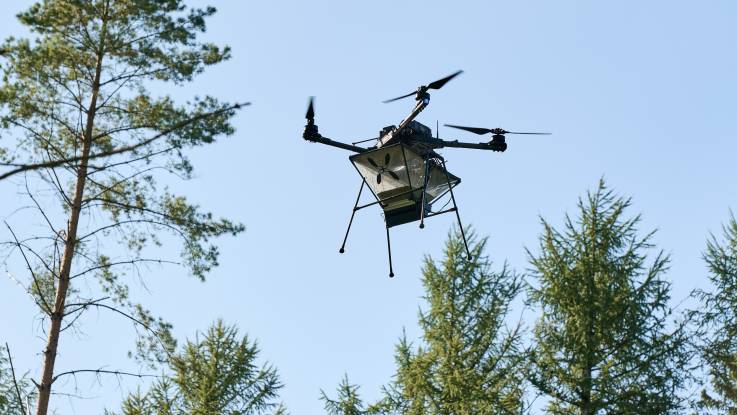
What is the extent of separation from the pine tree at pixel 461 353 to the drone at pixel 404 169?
3.35m

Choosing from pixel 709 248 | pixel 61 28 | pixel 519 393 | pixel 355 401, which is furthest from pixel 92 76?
pixel 709 248

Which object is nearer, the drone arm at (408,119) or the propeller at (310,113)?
the drone arm at (408,119)

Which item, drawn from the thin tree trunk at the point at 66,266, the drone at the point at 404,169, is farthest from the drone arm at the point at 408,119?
the thin tree trunk at the point at 66,266

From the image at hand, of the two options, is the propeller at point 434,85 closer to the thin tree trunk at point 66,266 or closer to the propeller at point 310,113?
the propeller at point 310,113

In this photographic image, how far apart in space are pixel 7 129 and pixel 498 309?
7.82 meters

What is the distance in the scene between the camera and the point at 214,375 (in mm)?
17125

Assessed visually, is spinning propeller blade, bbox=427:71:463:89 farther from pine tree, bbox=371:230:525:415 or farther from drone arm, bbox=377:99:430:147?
pine tree, bbox=371:230:525:415

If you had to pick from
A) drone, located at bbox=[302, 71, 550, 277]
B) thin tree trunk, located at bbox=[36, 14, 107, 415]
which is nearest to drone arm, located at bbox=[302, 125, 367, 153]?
drone, located at bbox=[302, 71, 550, 277]

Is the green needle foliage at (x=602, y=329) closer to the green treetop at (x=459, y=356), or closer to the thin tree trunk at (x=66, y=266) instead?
the green treetop at (x=459, y=356)

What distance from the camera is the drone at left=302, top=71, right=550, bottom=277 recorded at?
13586 mm

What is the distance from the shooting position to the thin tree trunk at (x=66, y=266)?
13453mm

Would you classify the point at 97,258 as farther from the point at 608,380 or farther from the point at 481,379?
the point at 608,380

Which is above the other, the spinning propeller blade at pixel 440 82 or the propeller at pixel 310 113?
the propeller at pixel 310 113

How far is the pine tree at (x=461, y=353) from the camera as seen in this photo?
53.5ft
